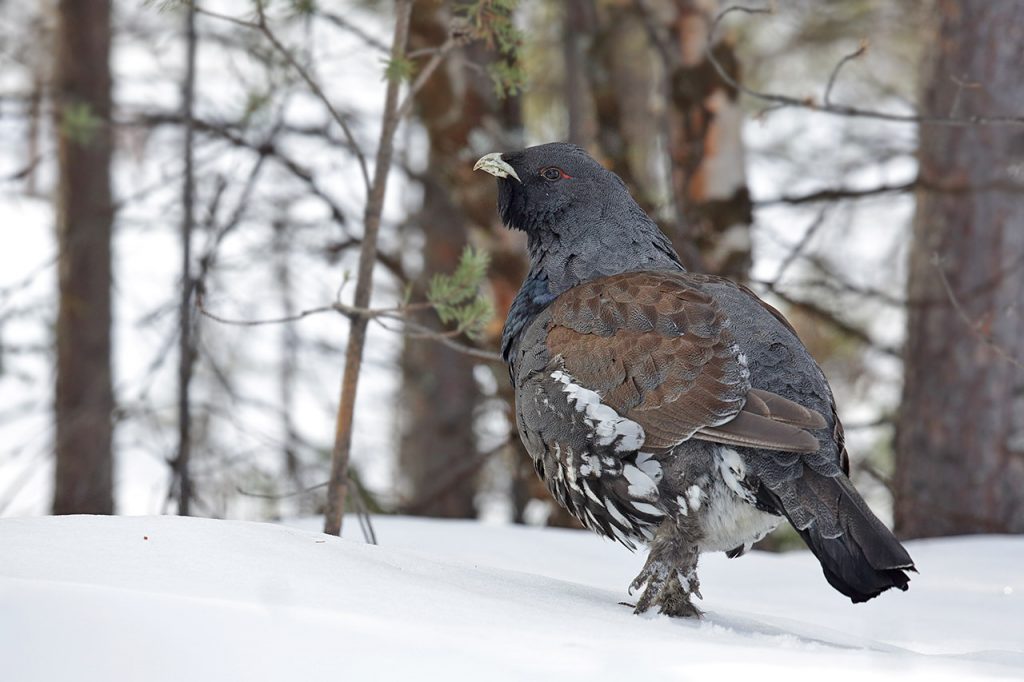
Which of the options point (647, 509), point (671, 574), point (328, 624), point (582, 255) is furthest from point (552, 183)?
point (328, 624)

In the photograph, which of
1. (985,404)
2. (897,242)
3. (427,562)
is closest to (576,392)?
(427,562)

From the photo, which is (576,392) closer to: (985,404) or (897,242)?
(985,404)

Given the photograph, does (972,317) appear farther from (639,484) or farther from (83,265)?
(83,265)

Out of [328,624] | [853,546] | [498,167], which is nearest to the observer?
[328,624]

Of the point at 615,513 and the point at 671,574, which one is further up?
the point at 615,513

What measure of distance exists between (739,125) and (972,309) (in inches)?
70.8

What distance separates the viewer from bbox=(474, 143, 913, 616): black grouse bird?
330cm

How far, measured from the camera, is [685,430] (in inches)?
135

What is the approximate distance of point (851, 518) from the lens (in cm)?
326

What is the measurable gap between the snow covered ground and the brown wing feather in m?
0.58

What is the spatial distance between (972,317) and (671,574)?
11.7ft

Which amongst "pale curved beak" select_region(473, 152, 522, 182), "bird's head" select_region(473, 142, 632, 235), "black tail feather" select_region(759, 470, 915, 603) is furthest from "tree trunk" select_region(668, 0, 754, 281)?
"black tail feather" select_region(759, 470, 915, 603)

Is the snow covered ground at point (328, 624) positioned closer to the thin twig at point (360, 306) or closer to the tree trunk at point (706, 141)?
the thin twig at point (360, 306)

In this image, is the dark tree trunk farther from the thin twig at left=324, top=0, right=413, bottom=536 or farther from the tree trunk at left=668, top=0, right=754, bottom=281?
the thin twig at left=324, top=0, right=413, bottom=536
